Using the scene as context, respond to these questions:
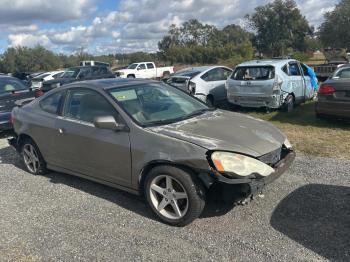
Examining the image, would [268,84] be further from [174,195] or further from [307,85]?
[174,195]

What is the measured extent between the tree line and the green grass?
3984cm

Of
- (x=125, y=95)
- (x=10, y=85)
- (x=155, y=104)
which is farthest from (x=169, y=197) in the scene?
(x=10, y=85)

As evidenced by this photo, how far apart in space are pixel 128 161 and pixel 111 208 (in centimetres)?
70

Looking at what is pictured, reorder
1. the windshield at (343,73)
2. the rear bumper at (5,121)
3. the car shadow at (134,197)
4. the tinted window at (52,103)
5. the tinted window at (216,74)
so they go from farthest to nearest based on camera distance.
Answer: the tinted window at (216,74), the rear bumper at (5,121), the windshield at (343,73), the tinted window at (52,103), the car shadow at (134,197)

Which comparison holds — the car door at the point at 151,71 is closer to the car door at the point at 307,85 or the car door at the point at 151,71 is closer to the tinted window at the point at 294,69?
the car door at the point at 307,85

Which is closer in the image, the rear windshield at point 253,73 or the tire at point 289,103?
the rear windshield at point 253,73

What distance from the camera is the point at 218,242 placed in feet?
11.7

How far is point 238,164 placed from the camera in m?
3.64

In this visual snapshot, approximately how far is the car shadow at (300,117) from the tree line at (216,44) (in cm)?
3857

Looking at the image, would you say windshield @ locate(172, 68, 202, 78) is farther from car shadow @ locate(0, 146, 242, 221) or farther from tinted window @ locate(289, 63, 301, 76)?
car shadow @ locate(0, 146, 242, 221)

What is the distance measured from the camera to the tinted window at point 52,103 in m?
5.33

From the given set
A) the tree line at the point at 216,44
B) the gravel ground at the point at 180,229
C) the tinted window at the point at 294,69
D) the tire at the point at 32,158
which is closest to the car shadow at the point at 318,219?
the gravel ground at the point at 180,229

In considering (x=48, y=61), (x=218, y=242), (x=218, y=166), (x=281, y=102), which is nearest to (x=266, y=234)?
(x=218, y=242)

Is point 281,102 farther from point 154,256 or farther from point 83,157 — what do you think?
point 154,256
